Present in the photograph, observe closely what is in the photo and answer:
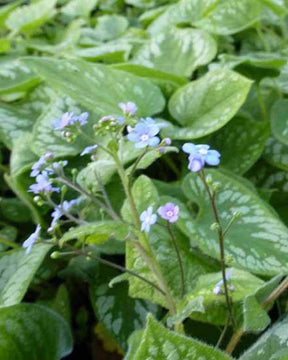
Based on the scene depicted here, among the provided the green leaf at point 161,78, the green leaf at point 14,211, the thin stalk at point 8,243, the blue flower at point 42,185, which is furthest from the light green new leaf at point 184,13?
the blue flower at point 42,185

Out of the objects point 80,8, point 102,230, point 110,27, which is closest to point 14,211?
point 102,230

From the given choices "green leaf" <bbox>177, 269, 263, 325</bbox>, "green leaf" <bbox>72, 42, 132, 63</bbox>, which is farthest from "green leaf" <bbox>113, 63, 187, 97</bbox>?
"green leaf" <bbox>177, 269, 263, 325</bbox>

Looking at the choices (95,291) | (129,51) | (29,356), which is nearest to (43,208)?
(95,291)

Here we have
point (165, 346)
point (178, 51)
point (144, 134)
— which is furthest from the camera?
point (178, 51)

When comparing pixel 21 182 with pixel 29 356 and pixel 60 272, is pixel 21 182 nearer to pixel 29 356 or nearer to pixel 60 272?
pixel 60 272

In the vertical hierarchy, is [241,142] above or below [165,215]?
below

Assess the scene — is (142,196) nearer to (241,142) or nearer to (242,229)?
(242,229)

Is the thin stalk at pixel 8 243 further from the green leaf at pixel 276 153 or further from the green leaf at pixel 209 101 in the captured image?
the green leaf at pixel 276 153
